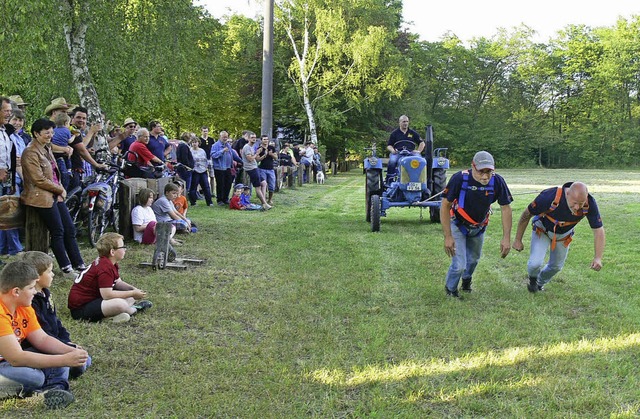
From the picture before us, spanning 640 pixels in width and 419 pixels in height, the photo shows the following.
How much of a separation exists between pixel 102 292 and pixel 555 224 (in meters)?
4.29

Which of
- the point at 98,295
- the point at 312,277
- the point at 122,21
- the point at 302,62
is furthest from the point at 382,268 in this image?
the point at 302,62

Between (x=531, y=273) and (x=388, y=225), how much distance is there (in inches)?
208

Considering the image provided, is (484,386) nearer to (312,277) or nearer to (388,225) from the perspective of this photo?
(312,277)

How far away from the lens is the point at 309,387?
3941 millimetres

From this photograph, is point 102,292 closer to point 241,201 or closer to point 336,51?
point 241,201

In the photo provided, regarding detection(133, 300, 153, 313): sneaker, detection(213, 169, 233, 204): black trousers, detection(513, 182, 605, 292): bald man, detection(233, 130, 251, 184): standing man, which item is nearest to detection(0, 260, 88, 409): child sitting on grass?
detection(133, 300, 153, 313): sneaker

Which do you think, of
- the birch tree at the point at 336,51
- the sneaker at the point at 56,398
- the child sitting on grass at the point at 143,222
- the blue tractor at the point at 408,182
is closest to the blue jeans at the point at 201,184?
the blue tractor at the point at 408,182

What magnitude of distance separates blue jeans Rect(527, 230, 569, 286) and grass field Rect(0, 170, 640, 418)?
0.75ft

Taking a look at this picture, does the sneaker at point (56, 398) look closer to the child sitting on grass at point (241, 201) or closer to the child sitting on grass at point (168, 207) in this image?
the child sitting on grass at point (168, 207)

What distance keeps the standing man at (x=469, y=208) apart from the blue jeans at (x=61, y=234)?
12.5 feet

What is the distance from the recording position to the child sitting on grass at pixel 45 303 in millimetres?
4027

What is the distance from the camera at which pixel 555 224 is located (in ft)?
20.3

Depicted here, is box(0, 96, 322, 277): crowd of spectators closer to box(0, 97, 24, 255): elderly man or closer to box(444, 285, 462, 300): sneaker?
box(0, 97, 24, 255): elderly man

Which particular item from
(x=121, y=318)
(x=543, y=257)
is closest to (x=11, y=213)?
(x=121, y=318)
